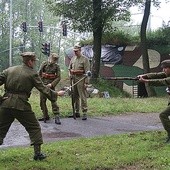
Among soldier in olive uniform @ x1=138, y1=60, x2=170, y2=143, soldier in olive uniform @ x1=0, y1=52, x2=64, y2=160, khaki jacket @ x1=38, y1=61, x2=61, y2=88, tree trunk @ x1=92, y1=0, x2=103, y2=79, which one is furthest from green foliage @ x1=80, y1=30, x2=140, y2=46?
soldier in olive uniform @ x1=0, y1=52, x2=64, y2=160

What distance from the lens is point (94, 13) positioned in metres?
22.0

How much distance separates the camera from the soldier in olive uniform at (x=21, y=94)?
21.2 feet

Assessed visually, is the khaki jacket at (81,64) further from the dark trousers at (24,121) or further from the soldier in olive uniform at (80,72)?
the dark trousers at (24,121)

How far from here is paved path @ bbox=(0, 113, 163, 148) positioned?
8.73 m

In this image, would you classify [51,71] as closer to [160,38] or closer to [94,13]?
[94,13]

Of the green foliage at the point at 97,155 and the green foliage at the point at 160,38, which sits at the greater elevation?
the green foliage at the point at 160,38

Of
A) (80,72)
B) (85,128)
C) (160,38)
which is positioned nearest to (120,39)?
(160,38)

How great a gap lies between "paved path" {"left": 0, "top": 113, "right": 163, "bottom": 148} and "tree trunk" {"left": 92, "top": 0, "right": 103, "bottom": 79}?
10.9 meters

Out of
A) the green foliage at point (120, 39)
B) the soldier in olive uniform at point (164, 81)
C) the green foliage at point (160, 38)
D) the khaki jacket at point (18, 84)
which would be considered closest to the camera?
the khaki jacket at point (18, 84)

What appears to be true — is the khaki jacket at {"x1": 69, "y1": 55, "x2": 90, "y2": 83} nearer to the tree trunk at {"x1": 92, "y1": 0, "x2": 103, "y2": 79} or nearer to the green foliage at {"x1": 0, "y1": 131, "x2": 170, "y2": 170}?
the green foliage at {"x1": 0, "y1": 131, "x2": 170, "y2": 170}

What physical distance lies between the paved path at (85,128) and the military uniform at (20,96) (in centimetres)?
147

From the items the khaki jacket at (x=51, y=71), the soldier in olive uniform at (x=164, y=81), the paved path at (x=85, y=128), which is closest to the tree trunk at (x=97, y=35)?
the paved path at (x=85, y=128)

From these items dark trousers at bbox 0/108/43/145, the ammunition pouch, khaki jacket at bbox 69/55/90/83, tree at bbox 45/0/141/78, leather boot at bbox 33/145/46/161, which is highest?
tree at bbox 45/0/141/78

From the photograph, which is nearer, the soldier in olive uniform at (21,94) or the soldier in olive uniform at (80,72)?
the soldier in olive uniform at (21,94)
